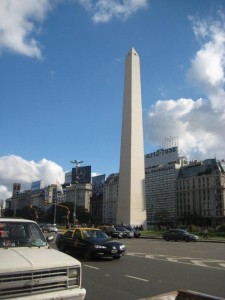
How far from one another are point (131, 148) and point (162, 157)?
10728cm

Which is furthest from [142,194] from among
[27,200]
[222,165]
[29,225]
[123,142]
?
[27,200]

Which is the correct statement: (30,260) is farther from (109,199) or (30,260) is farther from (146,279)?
(109,199)

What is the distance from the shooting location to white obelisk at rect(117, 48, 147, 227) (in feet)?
Answer: 193

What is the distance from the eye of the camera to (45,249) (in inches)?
278

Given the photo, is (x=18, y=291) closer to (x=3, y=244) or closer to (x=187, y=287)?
(x=3, y=244)

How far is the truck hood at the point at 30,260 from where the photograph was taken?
5746mm

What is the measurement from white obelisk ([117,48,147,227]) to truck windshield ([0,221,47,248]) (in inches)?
2019

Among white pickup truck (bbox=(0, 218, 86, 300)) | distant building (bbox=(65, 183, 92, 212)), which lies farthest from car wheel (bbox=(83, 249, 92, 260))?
distant building (bbox=(65, 183, 92, 212))

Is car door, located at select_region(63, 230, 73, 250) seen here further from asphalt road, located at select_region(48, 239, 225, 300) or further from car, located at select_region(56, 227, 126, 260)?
asphalt road, located at select_region(48, 239, 225, 300)

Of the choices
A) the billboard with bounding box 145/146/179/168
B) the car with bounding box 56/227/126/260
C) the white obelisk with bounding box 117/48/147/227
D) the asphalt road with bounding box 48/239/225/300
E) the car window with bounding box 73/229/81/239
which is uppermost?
the billboard with bounding box 145/146/179/168

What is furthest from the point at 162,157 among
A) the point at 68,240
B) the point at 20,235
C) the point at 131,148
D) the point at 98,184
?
the point at 20,235

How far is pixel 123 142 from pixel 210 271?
47.2m

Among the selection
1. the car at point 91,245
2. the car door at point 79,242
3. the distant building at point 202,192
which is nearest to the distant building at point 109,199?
the distant building at point 202,192

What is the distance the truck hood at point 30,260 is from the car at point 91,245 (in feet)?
33.0
